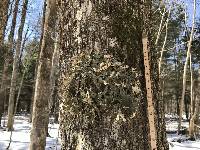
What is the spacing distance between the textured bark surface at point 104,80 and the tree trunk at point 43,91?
16.3ft

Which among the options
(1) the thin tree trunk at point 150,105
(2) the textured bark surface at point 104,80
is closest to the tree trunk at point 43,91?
(2) the textured bark surface at point 104,80

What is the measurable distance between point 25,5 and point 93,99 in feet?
55.6

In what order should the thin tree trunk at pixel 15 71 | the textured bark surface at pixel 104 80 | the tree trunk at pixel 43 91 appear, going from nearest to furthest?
the textured bark surface at pixel 104 80 → the tree trunk at pixel 43 91 → the thin tree trunk at pixel 15 71

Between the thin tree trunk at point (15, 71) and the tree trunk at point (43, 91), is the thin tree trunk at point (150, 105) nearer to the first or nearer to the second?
the tree trunk at point (43, 91)

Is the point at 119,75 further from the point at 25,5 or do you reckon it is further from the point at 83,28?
the point at 25,5

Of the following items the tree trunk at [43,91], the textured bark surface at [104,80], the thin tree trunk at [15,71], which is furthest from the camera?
the thin tree trunk at [15,71]

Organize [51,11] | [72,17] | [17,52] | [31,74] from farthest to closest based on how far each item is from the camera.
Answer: [31,74], [17,52], [51,11], [72,17]

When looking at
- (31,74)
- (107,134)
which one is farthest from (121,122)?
(31,74)

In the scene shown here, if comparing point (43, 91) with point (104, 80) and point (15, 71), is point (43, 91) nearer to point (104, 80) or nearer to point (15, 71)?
point (104, 80)

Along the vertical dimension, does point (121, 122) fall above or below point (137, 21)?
below

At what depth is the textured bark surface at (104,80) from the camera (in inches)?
69.9

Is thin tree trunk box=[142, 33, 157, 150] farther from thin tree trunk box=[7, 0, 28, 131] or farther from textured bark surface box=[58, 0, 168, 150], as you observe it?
thin tree trunk box=[7, 0, 28, 131]

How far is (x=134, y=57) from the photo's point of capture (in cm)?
184

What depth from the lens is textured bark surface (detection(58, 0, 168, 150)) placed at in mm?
1775
